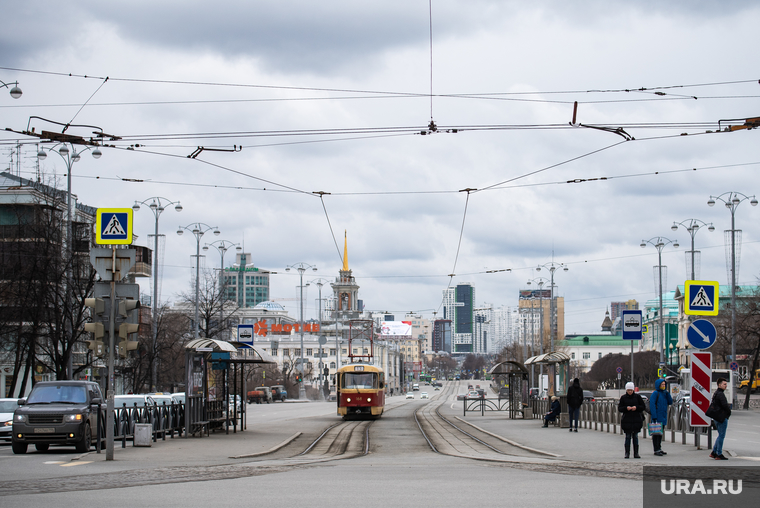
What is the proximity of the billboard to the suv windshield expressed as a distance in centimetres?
13702

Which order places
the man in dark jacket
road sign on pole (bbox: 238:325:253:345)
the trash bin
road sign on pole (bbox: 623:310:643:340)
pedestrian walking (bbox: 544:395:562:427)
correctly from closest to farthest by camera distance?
the man in dark jacket, the trash bin, pedestrian walking (bbox: 544:395:562:427), road sign on pole (bbox: 623:310:643:340), road sign on pole (bbox: 238:325:253:345)

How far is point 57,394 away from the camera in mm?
21672

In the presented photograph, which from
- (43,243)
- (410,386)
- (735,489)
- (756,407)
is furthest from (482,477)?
(410,386)

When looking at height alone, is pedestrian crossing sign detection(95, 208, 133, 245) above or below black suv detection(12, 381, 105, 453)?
above

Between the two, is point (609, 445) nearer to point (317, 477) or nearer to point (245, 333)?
point (317, 477)

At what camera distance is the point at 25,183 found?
6328 cm

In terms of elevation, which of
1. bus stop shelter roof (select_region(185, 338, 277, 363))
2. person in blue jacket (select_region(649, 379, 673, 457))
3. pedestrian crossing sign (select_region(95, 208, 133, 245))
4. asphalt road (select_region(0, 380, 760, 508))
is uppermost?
pedestrian crossing sign (select_region(95, 208, 133, 245))

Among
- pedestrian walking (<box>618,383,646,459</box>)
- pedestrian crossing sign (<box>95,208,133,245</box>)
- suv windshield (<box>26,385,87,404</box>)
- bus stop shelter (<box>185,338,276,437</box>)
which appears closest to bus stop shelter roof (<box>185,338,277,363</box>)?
bus stop shelter (<box>185,338,276,437</box>)

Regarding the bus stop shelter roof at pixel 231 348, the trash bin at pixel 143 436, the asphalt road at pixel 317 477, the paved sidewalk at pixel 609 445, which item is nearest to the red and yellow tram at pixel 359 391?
the paved sidewalk at pixel 609 445

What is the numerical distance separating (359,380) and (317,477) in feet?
96.0

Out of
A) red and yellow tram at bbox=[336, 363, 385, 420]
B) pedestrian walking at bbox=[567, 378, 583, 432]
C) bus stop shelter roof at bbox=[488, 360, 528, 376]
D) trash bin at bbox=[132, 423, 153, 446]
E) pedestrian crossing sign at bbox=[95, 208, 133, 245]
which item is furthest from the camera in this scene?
red and yellow tram at bbox=[336, 363, 385, 420]

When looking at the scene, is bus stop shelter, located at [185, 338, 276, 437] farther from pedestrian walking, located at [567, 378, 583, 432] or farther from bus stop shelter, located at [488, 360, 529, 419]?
bus stop shelter, located at [488, 360, 529, 419]

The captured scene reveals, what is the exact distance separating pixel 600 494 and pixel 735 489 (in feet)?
7.20

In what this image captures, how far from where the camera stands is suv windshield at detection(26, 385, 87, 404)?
21.5 meters
